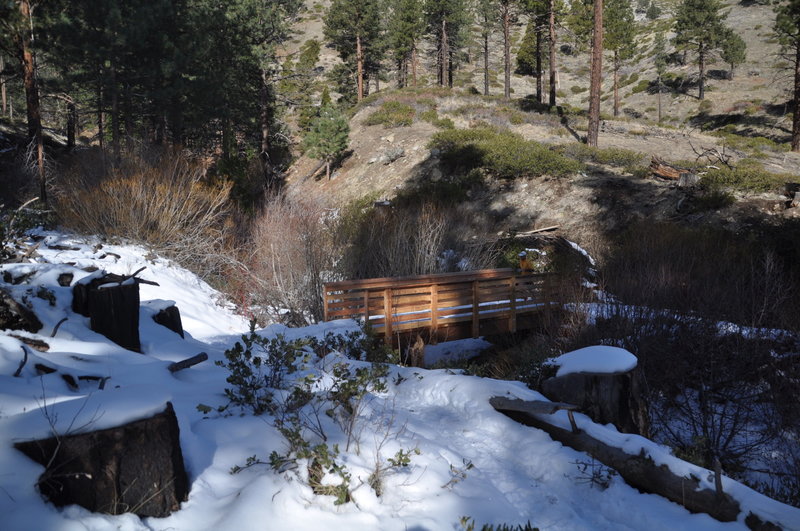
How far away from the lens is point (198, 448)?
3.27 meters

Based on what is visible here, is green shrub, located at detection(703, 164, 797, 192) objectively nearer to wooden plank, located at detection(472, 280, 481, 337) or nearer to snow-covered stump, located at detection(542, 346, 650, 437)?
wooden plank, located at detection(472, 280, 481, 337)

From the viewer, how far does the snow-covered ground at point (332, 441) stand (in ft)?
8.22

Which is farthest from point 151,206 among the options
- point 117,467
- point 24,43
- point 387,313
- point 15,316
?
point 117,467

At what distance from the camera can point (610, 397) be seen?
504 cm

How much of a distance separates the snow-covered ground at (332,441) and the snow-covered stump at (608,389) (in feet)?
1.49

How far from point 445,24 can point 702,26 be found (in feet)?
84.0

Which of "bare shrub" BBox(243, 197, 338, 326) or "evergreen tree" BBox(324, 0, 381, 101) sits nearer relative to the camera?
"bare shrub" BBox(243, 197, 338, 326)

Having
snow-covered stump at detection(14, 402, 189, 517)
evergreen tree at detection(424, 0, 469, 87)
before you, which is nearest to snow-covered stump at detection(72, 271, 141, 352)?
snow-covered stump at detection(14, 402, 189, 517)

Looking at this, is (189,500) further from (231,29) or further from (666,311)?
(231,29)

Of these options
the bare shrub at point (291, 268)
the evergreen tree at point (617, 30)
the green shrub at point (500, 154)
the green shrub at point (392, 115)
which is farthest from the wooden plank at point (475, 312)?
the evergreen tree at point (617, 30)

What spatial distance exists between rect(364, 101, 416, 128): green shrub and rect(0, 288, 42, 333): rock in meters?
26.9

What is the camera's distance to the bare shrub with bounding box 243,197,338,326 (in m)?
12.1

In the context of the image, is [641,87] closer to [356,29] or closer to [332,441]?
[356,29]

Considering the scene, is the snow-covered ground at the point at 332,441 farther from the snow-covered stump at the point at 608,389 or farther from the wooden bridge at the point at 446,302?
the wooden bridge at the point at 446,302
